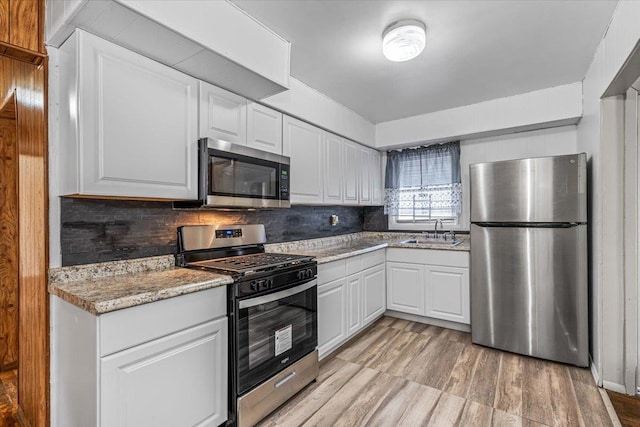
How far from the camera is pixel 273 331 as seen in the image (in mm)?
1951

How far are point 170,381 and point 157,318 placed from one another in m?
0.32

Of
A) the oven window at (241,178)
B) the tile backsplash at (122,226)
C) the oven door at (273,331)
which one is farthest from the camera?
the oven window at (241,178)

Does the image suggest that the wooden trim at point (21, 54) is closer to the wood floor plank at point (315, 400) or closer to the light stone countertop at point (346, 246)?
the light stone countertop at point (346, 246)

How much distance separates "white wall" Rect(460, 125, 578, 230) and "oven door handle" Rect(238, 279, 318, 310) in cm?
238

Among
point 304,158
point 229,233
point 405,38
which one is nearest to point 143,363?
point 229,233

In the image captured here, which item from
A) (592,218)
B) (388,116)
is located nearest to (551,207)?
(592,218)

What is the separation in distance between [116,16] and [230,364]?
69.3 inches

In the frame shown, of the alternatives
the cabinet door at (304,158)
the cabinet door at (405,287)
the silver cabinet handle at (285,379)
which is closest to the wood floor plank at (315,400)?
the silver cabinet handle at (285,379)

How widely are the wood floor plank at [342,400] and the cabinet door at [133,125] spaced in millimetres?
1534

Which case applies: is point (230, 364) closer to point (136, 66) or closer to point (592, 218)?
point (136, 66)

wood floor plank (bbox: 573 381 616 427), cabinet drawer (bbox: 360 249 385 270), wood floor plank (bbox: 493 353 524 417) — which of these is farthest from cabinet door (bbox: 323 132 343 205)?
wood floor plank (bbox: 573 381 616 427)

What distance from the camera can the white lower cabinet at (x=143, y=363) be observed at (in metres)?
1.29

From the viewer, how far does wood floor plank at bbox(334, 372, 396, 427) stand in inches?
74.0

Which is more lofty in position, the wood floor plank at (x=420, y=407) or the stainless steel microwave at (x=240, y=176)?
the stainless steel microwave at (x=240, y=176)
